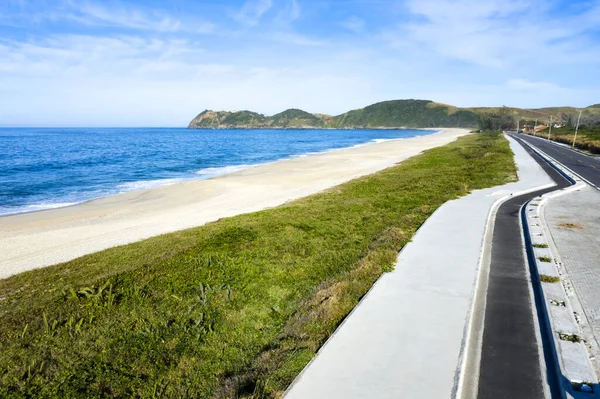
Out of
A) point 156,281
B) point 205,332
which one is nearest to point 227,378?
point 205,332

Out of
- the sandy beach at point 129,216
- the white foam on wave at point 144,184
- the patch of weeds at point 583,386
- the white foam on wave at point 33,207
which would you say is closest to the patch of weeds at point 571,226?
the patch of weeds at point 583,386

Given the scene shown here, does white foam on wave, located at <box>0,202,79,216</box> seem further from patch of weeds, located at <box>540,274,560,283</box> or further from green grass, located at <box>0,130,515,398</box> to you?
patch of weeds, located at <box>540,274,560,283</box>

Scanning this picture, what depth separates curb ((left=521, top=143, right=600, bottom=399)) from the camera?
480cm

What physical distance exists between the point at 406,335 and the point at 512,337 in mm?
1915

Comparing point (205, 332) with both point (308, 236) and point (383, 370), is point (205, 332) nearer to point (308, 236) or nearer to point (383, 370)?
point (383, 370)

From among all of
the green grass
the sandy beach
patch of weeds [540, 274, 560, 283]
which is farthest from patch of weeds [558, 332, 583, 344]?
the sandy beach

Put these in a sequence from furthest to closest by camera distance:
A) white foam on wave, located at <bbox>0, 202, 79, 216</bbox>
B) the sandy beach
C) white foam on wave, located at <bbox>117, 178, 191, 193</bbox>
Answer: white foam on wave, located at <bbox>117, 178, 191, 193</bbox> < white foam on wave, located at <bbox>0, 202, 79, 216</bbox> < the sandy beach

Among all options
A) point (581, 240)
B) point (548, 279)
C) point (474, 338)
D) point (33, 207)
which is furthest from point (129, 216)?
point (581, 240)

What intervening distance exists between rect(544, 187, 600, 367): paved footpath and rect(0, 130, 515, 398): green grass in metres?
4.34

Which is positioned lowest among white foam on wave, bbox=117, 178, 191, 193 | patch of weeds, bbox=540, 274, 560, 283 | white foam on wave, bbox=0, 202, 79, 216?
white foam on wave, bbox=0, 202, 79, 216

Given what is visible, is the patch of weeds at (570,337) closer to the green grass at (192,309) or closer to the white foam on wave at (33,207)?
the green grass at (192,309)

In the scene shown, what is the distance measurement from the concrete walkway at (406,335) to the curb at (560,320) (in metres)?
1.36

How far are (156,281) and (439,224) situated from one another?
10.2 metres

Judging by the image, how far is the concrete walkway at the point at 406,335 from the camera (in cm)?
478
